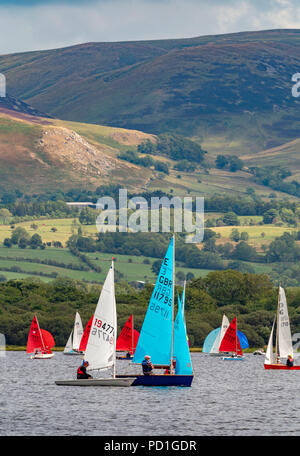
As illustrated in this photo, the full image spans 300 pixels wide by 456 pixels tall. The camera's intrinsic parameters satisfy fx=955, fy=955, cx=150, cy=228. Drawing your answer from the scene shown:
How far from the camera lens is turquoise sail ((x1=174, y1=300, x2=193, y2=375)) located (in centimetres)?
8162

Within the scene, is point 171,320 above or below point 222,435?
above

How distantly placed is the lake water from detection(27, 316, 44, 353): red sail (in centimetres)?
4373

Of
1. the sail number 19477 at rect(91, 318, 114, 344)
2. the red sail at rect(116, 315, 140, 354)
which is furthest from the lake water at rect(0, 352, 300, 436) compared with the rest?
the red sail at rect(116, 315, 140, 354)

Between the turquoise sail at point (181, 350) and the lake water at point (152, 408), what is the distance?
2912 millimetres

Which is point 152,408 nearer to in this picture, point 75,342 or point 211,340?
point 211,340

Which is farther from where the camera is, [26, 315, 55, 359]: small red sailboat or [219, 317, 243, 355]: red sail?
[219, 317, 243, 355]: red sail

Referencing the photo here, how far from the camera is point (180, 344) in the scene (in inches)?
3214

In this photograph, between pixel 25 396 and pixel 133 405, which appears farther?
pixel 25 396

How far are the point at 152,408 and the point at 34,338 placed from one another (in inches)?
3505

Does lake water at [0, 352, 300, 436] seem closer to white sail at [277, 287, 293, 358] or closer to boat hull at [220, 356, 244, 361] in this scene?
white sail at [277, 287, 293, 358]
